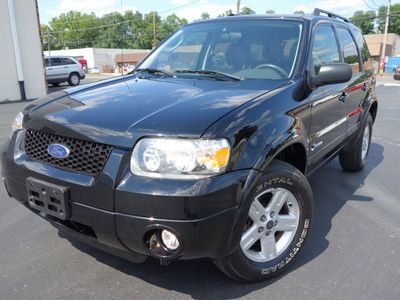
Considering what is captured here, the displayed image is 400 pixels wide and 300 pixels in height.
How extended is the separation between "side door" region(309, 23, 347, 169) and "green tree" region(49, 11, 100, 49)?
108m

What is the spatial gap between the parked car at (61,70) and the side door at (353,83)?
20.5m

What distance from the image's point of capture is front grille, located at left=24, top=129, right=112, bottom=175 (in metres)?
2.35

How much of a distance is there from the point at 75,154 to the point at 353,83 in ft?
10.5

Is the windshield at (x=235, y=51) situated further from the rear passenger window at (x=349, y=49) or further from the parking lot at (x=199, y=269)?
the parking lot at (x=199, y=269)

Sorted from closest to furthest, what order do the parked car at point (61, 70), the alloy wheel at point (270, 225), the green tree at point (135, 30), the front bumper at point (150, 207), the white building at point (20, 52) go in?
1. the front bumper at point (150, 207)
2. the alloy wheel at point (270, 225)
3. the white building at point (20, 52)
4. the parked car at point (61, 70)
5. the green tree at point (135, 30)

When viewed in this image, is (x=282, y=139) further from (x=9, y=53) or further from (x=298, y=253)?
(x=9, y=53)

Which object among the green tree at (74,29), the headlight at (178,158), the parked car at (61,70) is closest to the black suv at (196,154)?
the headlight at (178,158)

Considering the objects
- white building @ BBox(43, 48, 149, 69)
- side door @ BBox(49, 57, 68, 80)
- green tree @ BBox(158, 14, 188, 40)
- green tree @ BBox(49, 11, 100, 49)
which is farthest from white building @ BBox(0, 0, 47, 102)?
green tree @ BBox(49, 11, 100, 49)

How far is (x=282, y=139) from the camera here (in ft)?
8.92

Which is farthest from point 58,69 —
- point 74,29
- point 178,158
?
point 74,29

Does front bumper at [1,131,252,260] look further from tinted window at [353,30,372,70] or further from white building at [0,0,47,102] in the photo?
white building at [0,0,47,102]

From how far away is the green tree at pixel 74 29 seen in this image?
104875 mm

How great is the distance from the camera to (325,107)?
3594 mm

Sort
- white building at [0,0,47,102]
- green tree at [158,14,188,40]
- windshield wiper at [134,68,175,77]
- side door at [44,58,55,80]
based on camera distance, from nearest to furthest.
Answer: windshield wiper at [134,68,175,77]
white building at [0,0,47,102]
side door at [44,58,55,80]
green tree at [158,14,188,40]
